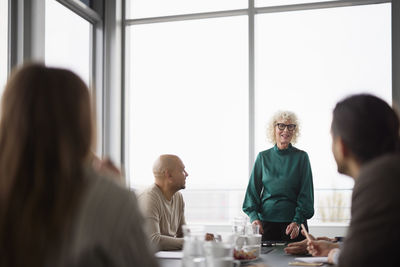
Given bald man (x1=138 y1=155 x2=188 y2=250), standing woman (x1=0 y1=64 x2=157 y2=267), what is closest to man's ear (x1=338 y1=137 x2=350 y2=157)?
standing woman (x1=0 y1=64 x2=157 y2=267)

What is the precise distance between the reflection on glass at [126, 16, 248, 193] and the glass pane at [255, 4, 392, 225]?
0.26 meters

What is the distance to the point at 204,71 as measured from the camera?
4957 millimetres

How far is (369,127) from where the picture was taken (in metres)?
1.44

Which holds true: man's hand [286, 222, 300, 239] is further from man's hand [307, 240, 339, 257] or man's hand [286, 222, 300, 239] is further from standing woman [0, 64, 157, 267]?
standing woman [0, 64, 157, 267]

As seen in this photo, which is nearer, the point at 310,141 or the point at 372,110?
the point at 372,110

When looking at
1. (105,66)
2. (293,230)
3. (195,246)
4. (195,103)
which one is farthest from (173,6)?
(195,246)

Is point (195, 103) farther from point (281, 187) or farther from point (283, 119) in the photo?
point (281, 187)

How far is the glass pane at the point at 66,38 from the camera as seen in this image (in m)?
4.06

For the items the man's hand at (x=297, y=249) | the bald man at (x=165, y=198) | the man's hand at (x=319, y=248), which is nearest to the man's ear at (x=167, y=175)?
the bald man at (x=165, y=198)

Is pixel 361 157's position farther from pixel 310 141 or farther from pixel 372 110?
pixel 310 141

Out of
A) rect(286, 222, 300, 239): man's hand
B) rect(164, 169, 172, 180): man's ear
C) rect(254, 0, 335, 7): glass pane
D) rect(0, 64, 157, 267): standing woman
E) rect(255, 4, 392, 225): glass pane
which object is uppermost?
rect(254, 0, 335, 7): glass pane

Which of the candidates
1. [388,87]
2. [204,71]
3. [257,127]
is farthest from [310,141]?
[204,71]

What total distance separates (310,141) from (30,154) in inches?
154

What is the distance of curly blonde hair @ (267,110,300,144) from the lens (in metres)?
3.65
